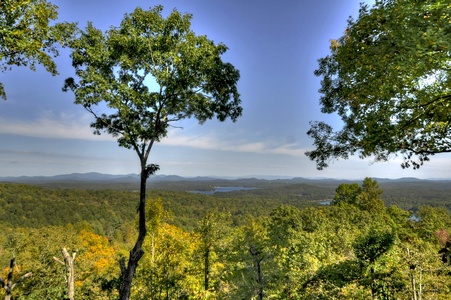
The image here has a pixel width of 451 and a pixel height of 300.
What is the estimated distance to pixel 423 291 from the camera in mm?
9766

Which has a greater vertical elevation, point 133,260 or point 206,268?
point 133,260

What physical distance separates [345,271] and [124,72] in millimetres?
12564

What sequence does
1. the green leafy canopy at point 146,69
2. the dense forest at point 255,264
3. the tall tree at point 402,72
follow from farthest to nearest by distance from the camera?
the dense forest at point 255,264, the green leafy canopy at point 146,69, the tall tree at point 402,72

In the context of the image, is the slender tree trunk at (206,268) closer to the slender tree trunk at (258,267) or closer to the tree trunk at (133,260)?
the slender tree trunk at (258,267)

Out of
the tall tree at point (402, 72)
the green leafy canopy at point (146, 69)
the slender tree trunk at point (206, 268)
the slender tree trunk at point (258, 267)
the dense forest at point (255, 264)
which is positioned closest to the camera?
the tall tree at point (402, 72)

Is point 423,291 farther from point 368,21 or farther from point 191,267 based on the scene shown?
point 191,267

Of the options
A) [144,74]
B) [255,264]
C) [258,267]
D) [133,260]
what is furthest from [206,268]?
[144,74]

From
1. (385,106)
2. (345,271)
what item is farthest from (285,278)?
(385,106)

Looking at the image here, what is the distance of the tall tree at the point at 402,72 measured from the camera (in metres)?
3.17

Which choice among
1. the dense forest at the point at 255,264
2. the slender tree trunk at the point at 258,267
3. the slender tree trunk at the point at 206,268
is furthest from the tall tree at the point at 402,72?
the slender tree trunk at the point at 206,268

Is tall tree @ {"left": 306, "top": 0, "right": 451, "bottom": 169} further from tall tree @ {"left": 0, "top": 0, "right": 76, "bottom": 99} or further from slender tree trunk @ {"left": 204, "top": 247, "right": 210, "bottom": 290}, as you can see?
slender tree trunk @ {"left": 204, "top": 247, "right": 210, "bottom": 290}

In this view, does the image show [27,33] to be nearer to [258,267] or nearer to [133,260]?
[133,260]

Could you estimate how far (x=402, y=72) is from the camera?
12.6ft

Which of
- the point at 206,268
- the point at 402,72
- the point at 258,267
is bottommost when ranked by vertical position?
the point at 206,268
